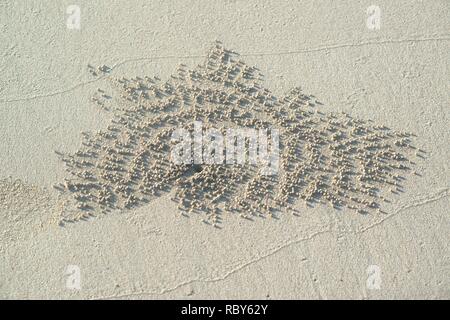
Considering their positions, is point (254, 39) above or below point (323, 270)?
above

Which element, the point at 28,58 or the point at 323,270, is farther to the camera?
the point at 28,58

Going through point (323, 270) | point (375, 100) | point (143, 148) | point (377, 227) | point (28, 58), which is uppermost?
point (28, 58)

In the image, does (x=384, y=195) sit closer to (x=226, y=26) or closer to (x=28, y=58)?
(x=226, y=26)

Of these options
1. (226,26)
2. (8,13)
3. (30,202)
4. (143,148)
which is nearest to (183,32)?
(226,26)
